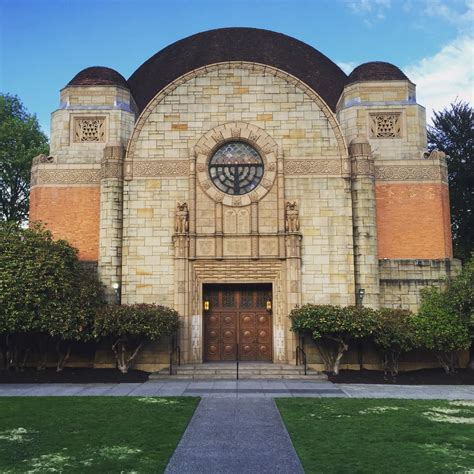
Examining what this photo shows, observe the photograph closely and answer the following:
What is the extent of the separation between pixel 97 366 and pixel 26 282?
457cm

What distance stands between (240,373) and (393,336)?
552cm

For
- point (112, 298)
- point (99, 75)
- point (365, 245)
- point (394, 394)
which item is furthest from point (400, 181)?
point (99, 75)

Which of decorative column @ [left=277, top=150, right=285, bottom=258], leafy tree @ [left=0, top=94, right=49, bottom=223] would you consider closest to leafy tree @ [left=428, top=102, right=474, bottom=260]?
decorative column @ [left=277, top=150, right=285, bottom=258]

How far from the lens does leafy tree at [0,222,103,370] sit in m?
17.3

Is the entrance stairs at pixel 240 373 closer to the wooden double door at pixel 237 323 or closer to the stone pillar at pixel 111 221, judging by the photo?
the wooden double door at pixel 237 323

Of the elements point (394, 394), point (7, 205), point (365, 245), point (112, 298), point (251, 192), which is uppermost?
point (7, 205)

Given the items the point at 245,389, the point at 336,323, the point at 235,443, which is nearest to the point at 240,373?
A: the point at 245,389

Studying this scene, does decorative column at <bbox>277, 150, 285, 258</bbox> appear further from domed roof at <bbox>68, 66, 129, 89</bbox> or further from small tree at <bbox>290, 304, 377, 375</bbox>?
domed roof at <bbox>68, 66, 129, 89</bbox>

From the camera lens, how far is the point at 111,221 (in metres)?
21.0

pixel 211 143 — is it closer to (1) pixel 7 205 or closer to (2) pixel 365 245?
(2) pixel 365 245

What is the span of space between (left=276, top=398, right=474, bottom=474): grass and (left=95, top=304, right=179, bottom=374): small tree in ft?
21.1

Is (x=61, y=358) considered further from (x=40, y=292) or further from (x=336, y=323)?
→ (x=336, y=323)

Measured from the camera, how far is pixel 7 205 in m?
33.5

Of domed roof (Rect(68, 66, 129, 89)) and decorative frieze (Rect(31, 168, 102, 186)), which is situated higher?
domed roof (Rect(68, 66, 129, 89))
